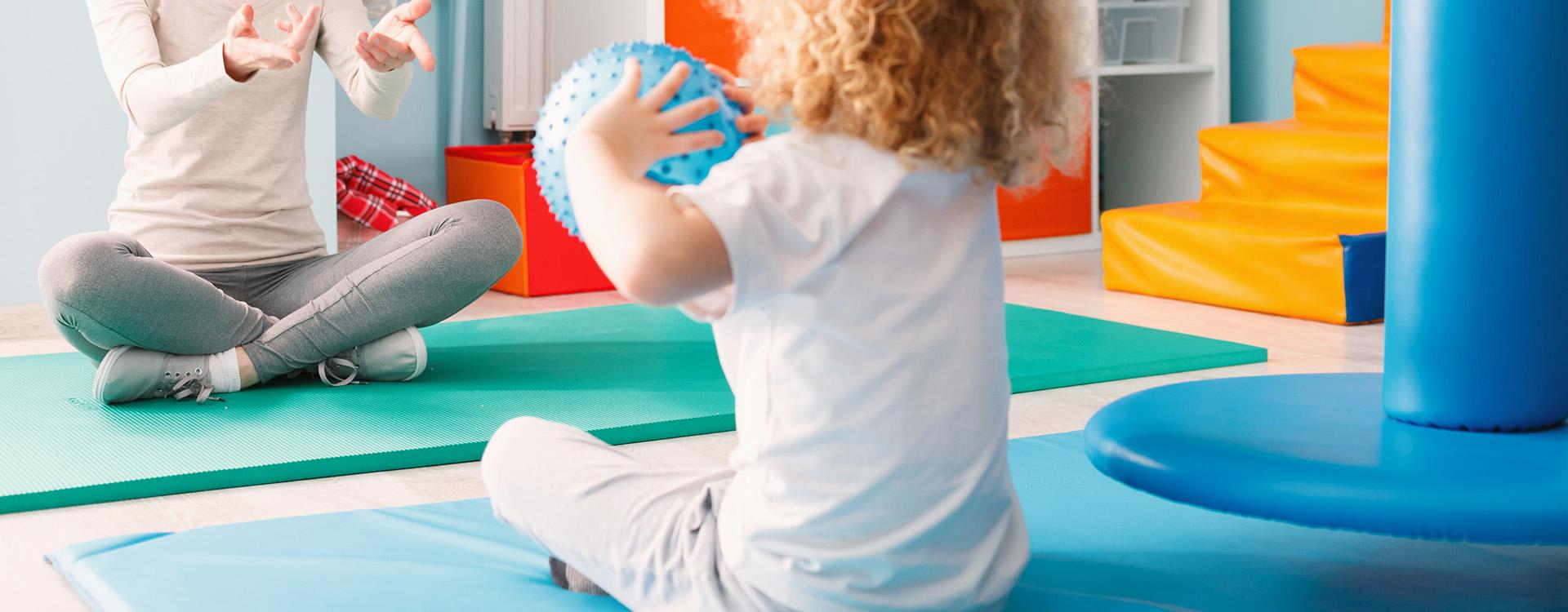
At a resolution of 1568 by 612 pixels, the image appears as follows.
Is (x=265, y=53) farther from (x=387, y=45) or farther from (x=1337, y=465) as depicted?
(x=1337, y=465)

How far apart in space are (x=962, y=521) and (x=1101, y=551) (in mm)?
392

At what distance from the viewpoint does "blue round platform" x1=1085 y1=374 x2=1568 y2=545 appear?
3.62 feet

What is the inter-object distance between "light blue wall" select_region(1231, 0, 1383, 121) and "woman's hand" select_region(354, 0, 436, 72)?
8.31ft

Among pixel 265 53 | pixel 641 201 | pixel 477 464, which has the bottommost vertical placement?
pixel 477 464

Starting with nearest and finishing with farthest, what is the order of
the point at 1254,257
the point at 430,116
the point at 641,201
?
the point at 641,201
the point at 1254,257
the point at 430,116

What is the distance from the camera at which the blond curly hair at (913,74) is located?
919 millimetres

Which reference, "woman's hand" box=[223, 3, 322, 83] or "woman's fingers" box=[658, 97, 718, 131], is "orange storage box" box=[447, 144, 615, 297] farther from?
"woman's fingers" box=[658, 97, 718, 131]

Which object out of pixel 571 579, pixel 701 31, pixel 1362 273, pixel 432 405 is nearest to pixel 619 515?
pixel 571 579

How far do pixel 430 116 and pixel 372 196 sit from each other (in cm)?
34

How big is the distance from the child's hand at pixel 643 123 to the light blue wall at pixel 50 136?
213 centimetres

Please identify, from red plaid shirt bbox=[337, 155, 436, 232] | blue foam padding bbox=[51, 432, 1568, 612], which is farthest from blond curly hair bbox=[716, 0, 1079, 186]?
red plaid shirt bbox=[337, 155, 436, 232]

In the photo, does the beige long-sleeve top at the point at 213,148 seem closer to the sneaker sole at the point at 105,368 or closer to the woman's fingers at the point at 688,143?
the sneaker sole at the point at 105,368

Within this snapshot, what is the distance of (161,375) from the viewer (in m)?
2.03

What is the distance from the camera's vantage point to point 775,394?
98 cm
